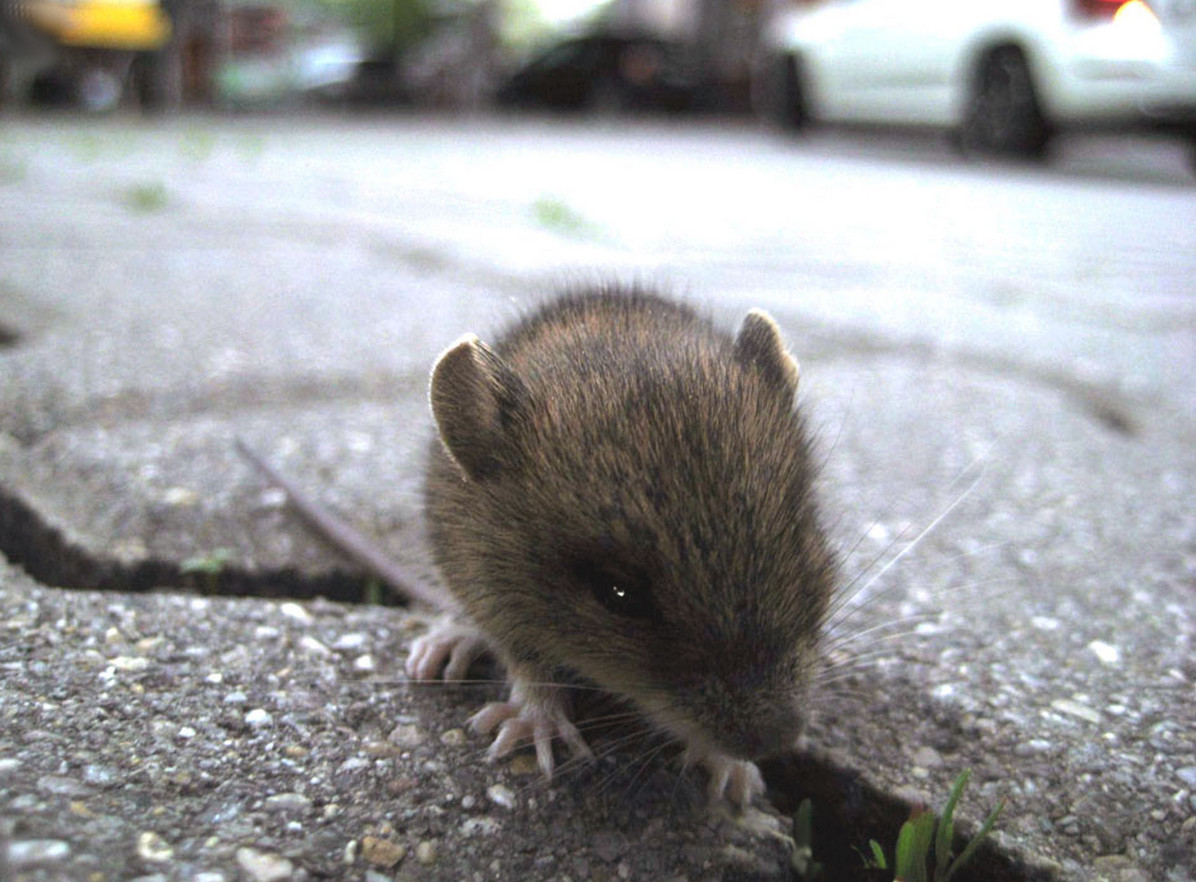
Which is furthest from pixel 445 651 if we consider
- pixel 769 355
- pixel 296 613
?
pixel 769 355

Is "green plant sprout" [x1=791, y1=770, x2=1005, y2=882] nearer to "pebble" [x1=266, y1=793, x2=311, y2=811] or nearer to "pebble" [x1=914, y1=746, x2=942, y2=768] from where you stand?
"pebble" [x1=914, y1=746, x2=942, y2=768]

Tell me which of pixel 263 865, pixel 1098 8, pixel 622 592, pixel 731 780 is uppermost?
pixel 1098 8

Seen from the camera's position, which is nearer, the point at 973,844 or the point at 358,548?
the point at 973,844

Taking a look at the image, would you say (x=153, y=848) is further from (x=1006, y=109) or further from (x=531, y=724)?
(x=1006, y=109)

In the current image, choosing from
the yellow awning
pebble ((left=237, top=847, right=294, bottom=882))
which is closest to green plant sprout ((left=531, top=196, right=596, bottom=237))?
pebble ((left=237, top=847, right=294, bottom=882))

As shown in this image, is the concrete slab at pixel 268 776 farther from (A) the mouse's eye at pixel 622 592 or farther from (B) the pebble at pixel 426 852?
(A) the mouse's eye at pixel 622 592

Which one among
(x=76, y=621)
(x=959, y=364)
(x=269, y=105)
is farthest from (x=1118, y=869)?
(x=269, y=105)
